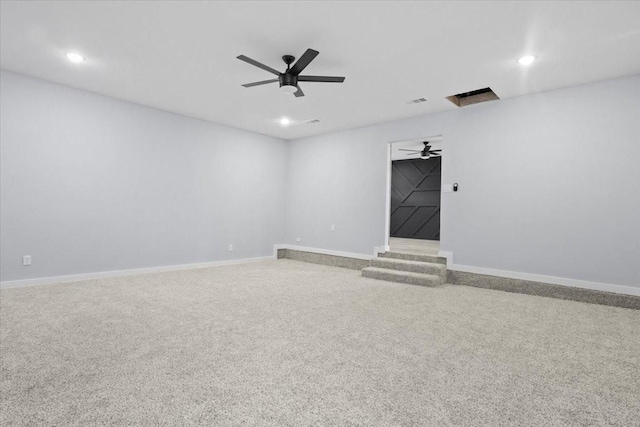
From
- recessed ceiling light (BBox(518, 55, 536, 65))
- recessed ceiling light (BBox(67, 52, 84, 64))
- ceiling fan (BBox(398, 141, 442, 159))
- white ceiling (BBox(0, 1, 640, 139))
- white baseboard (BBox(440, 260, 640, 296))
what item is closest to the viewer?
white ceiling (BBox(0, 1, 640, 139))

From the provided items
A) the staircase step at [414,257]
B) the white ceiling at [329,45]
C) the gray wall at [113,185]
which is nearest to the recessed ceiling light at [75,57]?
the white ceiling at [329,45]

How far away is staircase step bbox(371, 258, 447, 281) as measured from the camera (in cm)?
521

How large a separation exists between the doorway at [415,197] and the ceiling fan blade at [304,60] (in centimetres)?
554

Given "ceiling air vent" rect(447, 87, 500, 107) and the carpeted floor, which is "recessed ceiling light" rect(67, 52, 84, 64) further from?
"ceiling air vent" rect(447, 87, 500, 107)

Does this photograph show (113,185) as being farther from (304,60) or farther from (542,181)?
(542,181)

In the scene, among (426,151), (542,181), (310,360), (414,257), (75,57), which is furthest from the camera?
(426,151)

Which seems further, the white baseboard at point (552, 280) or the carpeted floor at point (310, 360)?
the white baseboard at point (552, 280)

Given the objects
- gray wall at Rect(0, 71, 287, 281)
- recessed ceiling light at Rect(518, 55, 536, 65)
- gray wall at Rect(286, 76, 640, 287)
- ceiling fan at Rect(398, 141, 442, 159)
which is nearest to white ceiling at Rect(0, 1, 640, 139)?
recessed ceiling light at Rect(518, 55, 536, 65)

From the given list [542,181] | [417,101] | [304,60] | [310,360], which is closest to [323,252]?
[417,101]

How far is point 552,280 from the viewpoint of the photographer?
14.6 ft

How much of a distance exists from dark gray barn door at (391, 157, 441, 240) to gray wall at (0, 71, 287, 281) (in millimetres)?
4694

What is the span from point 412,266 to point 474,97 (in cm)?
288

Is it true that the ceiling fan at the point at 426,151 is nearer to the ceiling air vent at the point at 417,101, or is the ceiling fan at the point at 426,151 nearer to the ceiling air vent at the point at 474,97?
the ceiling air vent at the point at 474,97

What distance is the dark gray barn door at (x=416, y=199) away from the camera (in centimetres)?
924
